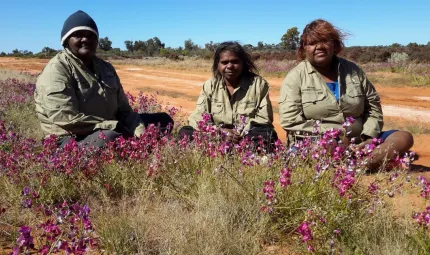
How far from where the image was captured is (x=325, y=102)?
4898mm

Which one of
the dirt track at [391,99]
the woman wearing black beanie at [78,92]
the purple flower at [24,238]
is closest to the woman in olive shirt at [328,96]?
the dirt track at [391,99]

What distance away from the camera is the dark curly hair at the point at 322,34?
15.6 ft

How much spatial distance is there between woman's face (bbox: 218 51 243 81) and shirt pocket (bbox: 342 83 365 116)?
126cm

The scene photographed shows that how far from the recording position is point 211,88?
5516 mm

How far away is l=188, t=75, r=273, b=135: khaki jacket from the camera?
17.7 feet

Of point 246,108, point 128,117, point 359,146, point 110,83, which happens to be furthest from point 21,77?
point 359,146

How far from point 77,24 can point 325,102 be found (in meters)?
2.73

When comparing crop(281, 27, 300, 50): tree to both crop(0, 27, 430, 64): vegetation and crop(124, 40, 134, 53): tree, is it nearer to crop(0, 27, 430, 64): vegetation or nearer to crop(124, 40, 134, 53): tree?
crop(0, 27, 430, 64): vegetation

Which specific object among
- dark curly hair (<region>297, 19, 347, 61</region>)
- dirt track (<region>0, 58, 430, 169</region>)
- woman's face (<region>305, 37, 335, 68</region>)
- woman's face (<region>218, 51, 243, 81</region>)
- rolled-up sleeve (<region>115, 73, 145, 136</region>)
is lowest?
dirt track (<region>0, 58, 430, 169</region>)

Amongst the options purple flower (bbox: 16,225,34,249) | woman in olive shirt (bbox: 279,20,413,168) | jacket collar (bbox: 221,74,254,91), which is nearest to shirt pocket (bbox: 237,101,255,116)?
jacket collar (bbox: 221,74,254,91)

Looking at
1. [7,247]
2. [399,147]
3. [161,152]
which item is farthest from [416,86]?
[7,247]

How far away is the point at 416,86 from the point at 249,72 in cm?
1173

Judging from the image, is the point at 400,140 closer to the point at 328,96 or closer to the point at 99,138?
the point at 328,96

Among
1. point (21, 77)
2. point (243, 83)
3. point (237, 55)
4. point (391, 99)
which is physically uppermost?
point (237, 55)
